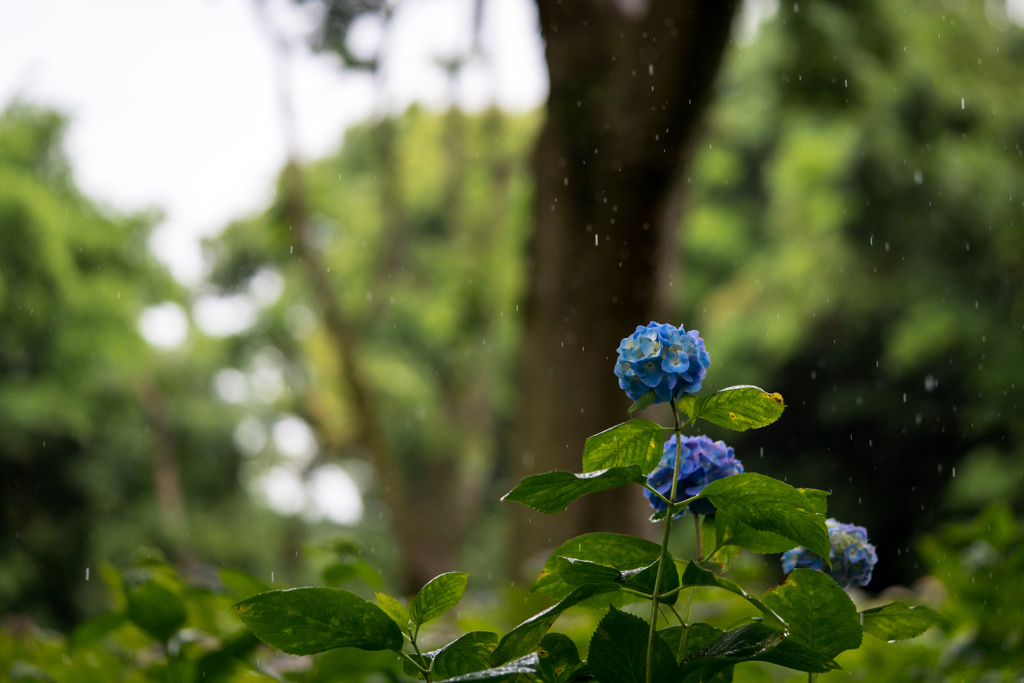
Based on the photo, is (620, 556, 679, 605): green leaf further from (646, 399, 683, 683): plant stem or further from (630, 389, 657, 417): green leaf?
(630, 389, 657, 417): green leaf

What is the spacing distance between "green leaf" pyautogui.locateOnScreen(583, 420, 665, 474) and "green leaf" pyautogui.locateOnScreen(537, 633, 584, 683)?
0.14 meters

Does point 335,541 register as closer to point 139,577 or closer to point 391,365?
point 139,577

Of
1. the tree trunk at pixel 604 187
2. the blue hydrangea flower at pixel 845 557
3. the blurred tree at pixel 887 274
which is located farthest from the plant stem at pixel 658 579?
the blurred tree at pixel 887 274

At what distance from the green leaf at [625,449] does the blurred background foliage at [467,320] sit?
8.74 feet

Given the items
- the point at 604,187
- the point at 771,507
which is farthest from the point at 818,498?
the point at 604,187

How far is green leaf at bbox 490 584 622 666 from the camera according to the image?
0.64 m

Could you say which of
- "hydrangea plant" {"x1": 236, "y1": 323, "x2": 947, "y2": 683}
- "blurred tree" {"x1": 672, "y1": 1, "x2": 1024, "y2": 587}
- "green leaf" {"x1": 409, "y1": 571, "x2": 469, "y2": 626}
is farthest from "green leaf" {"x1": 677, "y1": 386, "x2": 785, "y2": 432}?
"blurred tree" {"x1": 672, "y1": 1, "x2": 1024, "y2": 587}

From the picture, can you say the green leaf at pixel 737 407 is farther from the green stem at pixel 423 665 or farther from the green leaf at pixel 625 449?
the green stem at pixel 423 665

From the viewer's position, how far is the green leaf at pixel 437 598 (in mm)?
707

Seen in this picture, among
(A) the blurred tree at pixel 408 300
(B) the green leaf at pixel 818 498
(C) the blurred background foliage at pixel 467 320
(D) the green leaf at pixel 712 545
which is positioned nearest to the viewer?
(B) the green leaf at pixel 818 498

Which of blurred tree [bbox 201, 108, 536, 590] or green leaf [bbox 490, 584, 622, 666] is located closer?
green leaf [bbox 490, 584, 622, 666]

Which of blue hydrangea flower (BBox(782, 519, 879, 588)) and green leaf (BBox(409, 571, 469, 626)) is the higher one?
blue hydrangea flower (BBox(782, 519, 879, 588))

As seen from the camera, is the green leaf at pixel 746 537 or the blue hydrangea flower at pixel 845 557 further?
the blue hydrangea flower at pixel 845 557

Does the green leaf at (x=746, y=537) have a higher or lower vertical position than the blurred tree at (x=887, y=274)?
lower
